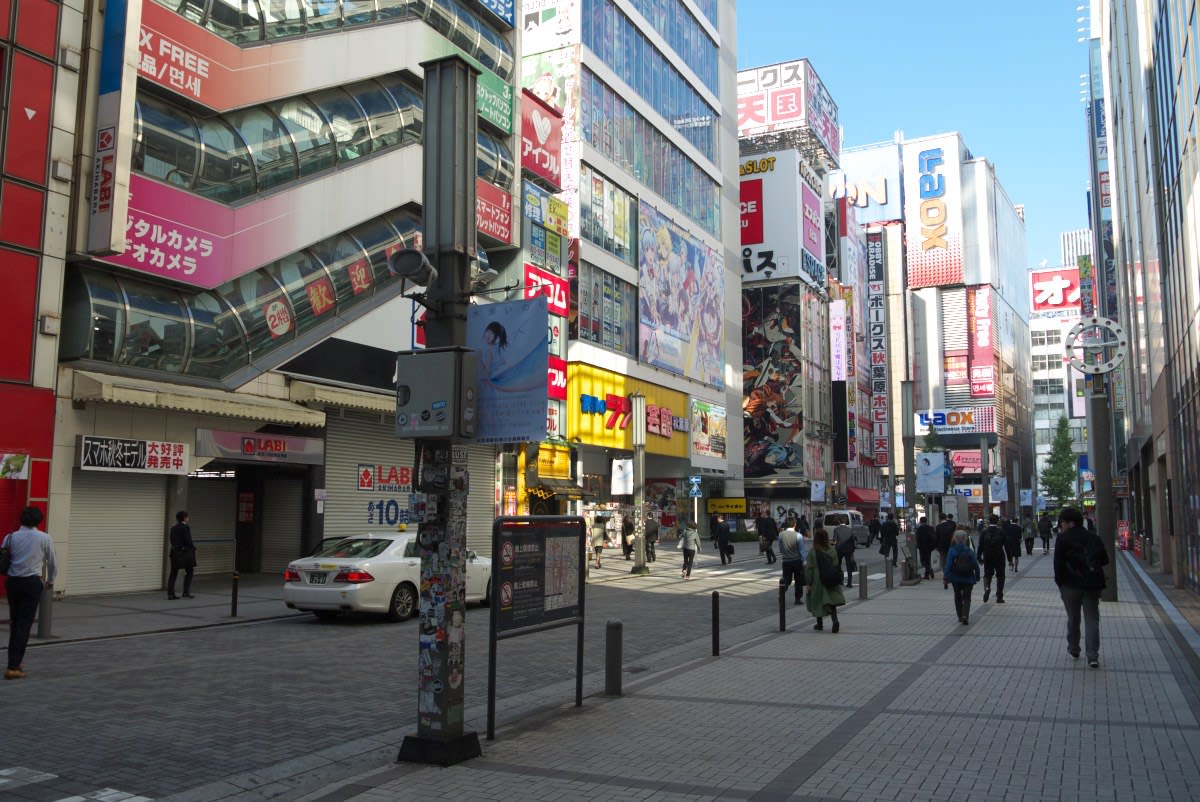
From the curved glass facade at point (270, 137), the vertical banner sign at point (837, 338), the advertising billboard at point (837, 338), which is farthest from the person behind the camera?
the vertical banner sign at point (837, 338)

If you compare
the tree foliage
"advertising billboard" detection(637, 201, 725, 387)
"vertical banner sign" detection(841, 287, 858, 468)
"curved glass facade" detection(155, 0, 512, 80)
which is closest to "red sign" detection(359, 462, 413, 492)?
"curved glass facade" detection(155, 0, 512, 80)

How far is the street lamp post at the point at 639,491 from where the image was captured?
28016 mm

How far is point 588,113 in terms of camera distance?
4169 cm

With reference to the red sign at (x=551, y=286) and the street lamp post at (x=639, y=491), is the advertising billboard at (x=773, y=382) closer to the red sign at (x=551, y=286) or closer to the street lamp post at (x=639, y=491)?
the red sign at (x=551, y=286)

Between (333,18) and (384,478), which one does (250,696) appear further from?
(333,18)

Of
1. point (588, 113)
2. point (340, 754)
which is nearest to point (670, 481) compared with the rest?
point (588, 113)

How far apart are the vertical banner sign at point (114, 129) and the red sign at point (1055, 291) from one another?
411ft

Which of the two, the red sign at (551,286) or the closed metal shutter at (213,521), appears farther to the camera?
the red sign at (551,286)

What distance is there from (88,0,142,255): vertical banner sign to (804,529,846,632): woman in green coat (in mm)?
13525

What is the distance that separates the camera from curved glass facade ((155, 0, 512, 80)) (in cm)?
2184

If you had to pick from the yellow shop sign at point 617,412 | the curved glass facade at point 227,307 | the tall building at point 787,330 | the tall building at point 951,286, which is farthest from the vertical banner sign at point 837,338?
the curved glass facade at point 227,307

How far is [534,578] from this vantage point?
332 inches

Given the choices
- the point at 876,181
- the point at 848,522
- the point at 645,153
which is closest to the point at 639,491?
the point at 848,522

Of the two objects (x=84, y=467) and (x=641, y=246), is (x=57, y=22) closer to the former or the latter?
(x=84, y=467)
